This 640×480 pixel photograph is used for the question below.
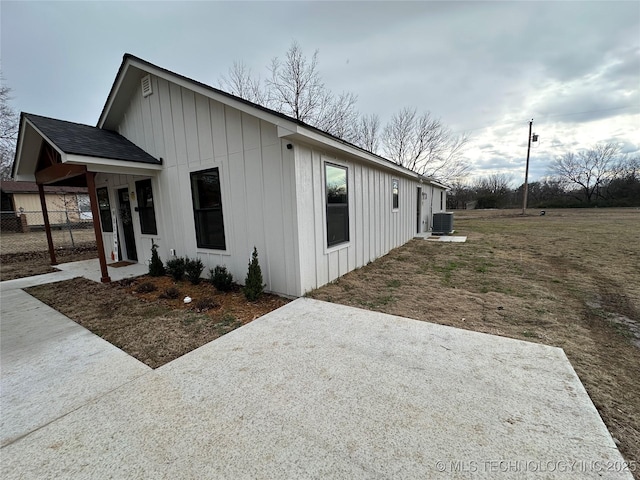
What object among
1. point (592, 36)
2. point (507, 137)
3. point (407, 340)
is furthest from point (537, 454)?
point (507, 137)

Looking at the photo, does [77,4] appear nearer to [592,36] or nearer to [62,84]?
[62,84]

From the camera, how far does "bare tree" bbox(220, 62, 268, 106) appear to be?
14797 mm

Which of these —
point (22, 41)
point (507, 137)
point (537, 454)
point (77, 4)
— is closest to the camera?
point (537, 454)

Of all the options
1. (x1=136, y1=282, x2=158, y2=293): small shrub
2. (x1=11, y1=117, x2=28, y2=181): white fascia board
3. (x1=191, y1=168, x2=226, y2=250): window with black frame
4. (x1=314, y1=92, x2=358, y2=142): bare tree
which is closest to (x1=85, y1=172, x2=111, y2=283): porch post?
(x1=136, y1=282, x2=158, y2=293): small shrub

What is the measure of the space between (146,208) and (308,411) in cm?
660

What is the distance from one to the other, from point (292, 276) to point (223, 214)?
1.84 meters

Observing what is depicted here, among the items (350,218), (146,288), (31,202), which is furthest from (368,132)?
(31,202)

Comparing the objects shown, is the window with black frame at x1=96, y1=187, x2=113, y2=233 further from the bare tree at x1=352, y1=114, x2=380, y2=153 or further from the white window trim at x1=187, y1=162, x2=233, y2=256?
the bare tree at x1=352, y1=114, x2=380, y2=153

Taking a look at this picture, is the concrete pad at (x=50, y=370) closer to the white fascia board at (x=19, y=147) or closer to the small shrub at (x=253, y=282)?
the small shrub at (x=253, y=282)

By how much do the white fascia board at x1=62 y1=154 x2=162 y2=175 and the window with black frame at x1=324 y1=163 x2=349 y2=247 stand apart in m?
3.84

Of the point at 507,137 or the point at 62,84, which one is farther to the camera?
the point at 507,137

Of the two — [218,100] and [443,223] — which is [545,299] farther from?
[443,223]

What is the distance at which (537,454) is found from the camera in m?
1.46

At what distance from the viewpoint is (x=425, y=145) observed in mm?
23234
